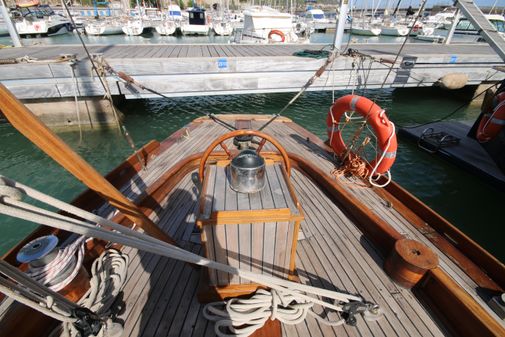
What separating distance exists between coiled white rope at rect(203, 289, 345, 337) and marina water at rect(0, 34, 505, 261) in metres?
3.63

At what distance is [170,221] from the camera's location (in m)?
3.40

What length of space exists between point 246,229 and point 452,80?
13882mm

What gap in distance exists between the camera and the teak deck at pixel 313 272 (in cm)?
216

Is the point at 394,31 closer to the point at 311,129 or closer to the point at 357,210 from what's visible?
the point at 311,129

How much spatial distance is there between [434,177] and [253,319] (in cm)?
780

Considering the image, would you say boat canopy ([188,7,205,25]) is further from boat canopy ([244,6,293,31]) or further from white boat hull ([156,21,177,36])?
boat canopy ([244,6,293,31])

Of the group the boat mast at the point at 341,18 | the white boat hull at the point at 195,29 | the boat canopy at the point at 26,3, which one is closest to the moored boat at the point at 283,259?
the boat mast at the point at 341,18

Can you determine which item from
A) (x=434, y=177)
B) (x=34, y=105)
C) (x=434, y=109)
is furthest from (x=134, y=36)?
(x=434, y=177)

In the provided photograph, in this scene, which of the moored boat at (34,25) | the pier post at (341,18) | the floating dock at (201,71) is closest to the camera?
the floating dock at (201,71)

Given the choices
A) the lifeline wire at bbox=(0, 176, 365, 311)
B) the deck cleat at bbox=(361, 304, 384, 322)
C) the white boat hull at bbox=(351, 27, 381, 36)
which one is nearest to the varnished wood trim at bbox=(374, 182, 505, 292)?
the deck cleat at bbox=(361, 304, 384, 322)

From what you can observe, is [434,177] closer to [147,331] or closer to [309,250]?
[309,250]

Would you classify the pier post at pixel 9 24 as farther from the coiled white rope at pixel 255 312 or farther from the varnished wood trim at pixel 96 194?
the coiled white rope at pixel 255 312

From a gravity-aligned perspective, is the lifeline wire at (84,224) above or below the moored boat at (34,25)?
above

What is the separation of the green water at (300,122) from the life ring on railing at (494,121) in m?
1.20
